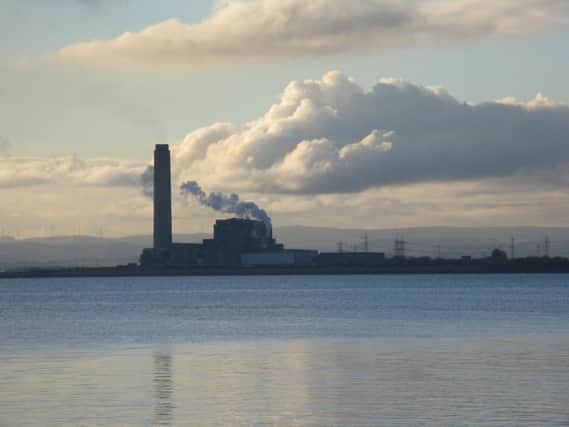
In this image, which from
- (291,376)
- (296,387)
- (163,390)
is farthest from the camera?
(291,376)

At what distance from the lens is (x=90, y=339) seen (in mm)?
63062

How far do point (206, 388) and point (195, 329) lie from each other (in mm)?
38395

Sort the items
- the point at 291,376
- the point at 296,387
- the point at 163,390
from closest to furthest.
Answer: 1. the point at 163,390
2. the point at 296,387
3. the point at 291,376

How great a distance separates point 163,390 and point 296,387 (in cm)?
415

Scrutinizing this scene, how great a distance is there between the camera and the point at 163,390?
3481cm

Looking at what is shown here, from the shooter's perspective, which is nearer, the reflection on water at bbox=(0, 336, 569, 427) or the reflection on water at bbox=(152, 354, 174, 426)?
the reflection on water at bbox=(0, 336, 569, 427)

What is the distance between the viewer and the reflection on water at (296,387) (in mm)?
28562

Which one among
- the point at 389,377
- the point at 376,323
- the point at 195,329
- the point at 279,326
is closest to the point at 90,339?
the point at 195,329

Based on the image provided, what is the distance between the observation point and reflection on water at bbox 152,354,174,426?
2883cm

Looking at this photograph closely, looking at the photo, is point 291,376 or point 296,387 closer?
point 296,387

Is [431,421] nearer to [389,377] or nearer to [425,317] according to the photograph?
[389,377]

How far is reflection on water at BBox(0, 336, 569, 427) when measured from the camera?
28562 millimetres

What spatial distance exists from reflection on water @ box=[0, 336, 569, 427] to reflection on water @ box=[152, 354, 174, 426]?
0.03 m

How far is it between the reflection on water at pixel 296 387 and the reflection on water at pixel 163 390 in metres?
0.03
